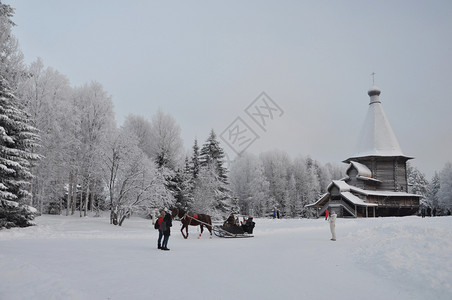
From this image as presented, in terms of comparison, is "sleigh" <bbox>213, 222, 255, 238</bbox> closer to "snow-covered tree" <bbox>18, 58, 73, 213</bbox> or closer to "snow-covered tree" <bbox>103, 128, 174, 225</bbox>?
"snow-covered tree" <bbox>103, 128, 174, 225</bbox>

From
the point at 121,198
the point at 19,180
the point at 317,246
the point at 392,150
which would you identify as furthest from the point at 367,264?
the point at 392,150

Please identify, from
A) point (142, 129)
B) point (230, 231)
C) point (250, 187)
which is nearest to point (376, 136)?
point (250, 187)

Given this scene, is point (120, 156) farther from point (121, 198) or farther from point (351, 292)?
point (351, 292)

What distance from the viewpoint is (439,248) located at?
8.92 meters

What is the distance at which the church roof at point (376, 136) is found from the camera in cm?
4466

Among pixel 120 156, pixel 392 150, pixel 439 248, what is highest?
pixel 392 150

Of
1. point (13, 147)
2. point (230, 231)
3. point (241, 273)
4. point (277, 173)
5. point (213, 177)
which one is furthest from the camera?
point (277, 173)

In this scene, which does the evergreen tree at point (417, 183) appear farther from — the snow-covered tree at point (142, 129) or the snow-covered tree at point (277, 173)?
the snow-covered tree at point (142, 129)

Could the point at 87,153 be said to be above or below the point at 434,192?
above

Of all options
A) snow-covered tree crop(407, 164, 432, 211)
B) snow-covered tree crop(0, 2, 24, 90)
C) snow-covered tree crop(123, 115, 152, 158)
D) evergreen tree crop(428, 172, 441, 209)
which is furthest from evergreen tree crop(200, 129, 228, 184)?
evergreen tree crop(428, 172, 441, 209)

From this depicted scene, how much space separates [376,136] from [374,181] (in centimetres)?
713

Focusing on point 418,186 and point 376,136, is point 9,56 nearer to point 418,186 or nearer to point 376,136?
point 376,136

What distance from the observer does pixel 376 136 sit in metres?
45.8

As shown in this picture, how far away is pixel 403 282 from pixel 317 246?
16.8ft
